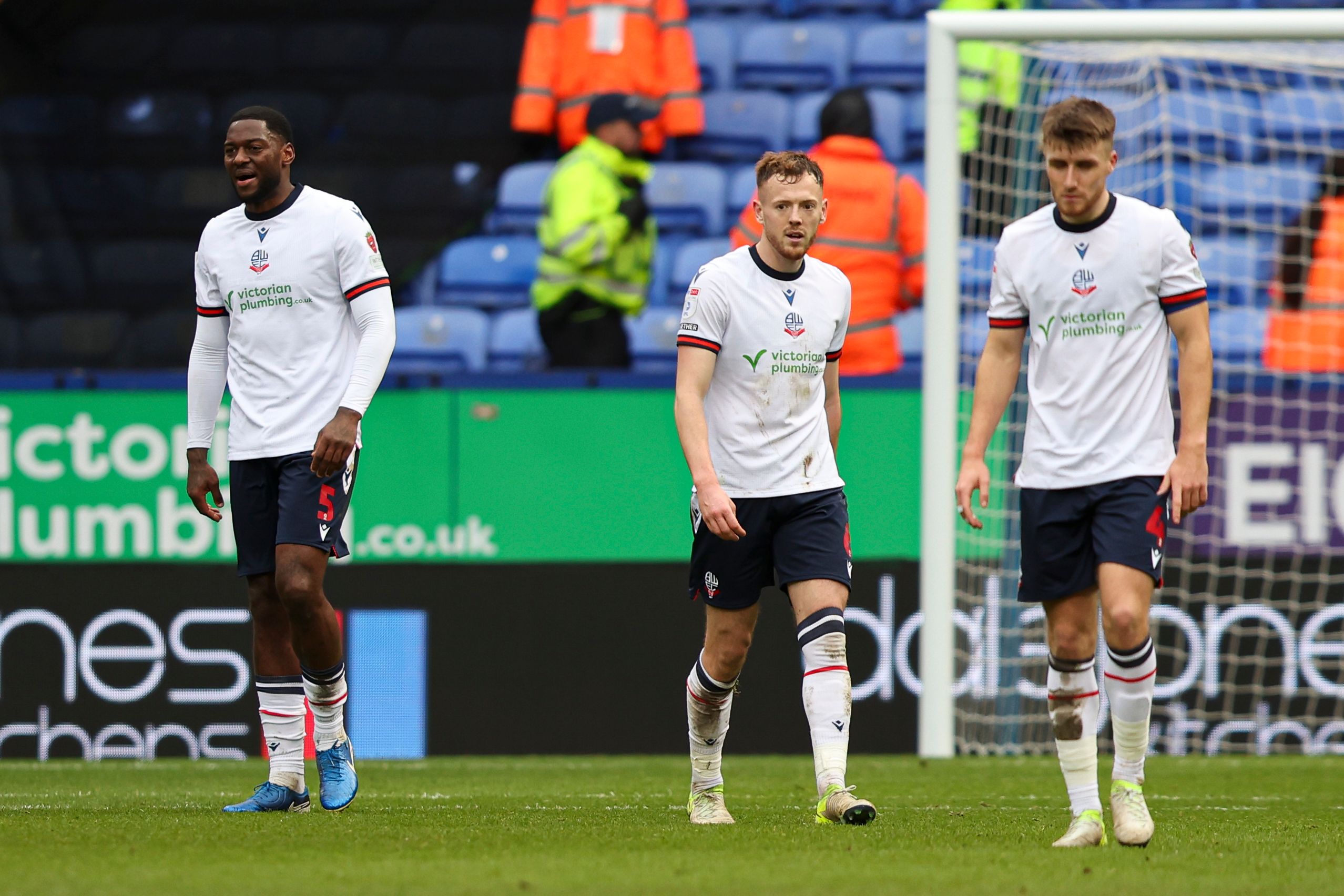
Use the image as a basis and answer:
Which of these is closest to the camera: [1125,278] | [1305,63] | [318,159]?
[1125,278]

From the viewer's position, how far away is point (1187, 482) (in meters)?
4.05

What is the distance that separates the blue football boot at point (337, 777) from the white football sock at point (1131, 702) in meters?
2.05

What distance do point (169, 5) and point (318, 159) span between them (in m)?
1.47

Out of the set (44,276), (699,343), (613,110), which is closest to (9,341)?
(44,276)

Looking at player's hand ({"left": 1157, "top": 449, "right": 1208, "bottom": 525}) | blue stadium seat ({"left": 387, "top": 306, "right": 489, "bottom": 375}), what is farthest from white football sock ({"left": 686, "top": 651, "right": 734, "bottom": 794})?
blue stadium seat ({"left": 387, "top": 306, "right": 489, "bottom": 375})

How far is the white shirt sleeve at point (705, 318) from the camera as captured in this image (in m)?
4.63

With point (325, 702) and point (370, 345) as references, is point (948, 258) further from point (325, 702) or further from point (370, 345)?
point (325, 702)

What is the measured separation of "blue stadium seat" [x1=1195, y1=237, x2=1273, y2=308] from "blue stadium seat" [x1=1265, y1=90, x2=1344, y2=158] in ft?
2.08

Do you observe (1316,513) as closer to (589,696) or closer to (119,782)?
(589,696)

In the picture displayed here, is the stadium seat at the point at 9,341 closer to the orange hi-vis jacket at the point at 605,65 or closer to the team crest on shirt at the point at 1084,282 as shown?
the orange hi-vis jacket at the point at 605,65

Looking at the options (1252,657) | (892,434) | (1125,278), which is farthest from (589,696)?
(1125,278)

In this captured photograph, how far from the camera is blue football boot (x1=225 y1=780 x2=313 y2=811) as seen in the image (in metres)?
4.86

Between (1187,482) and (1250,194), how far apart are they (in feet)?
19.7

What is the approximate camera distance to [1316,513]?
764cm
